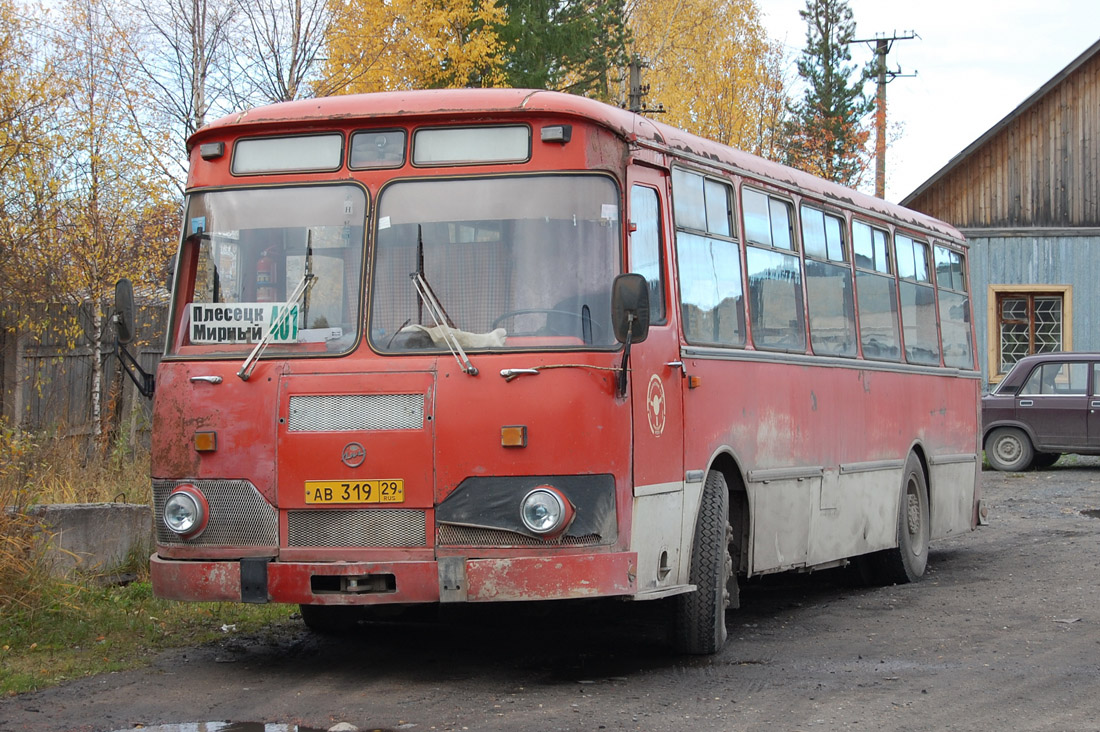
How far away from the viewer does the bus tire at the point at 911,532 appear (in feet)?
41.6

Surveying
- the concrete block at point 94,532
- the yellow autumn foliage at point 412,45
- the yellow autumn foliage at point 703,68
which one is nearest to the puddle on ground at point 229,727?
the concrete block at point 94,532

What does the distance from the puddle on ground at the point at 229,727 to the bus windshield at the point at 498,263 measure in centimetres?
197

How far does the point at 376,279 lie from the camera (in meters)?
7.81

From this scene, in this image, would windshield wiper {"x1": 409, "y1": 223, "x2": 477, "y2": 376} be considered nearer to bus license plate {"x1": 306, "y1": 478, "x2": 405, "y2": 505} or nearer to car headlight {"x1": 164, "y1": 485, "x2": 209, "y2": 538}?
bus license plate {"x1": 306, "y1": 478, "x2": 405, "y2": 505}

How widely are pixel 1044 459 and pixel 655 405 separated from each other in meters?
19.3

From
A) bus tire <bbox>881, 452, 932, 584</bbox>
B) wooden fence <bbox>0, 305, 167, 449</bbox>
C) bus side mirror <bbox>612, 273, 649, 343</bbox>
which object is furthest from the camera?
wooden fence <bbox>0, 305, 167, 449</bbox>

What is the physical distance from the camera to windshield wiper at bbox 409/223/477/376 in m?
7.59

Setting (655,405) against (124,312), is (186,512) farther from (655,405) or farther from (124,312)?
(655,405)

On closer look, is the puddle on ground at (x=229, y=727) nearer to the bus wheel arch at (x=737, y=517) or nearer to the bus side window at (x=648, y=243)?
the bus side window at (x=648, y=243)

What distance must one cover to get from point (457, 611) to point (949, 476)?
576 centimetres

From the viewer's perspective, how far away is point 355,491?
24.9 feet

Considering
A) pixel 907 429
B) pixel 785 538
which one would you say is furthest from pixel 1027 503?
pixel 785 538

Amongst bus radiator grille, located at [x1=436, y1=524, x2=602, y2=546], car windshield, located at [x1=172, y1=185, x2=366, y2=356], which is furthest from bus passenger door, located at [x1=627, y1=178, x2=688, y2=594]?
car windshield, located at [x1=172, y1=185, x2=366, y2=356]

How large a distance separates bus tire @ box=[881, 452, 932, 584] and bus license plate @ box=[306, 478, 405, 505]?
6310mm
